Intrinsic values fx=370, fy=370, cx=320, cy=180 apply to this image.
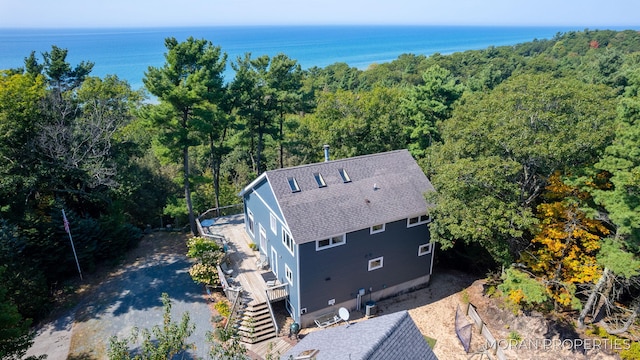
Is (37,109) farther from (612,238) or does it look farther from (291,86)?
(612,238)

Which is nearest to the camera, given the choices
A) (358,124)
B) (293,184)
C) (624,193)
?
(624,193)

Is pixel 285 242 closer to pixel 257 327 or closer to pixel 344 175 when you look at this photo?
pixel 257 327

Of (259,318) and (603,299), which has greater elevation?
(603,299)

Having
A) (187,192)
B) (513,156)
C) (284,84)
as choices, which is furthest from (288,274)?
(284,84)

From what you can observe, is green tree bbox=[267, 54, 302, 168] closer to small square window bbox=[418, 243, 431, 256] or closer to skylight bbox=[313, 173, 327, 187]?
skylight bbox=[313, 173, 327, 187]

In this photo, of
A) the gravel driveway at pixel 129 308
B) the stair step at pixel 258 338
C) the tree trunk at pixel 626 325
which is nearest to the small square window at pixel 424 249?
the tree trunk at pixel 626 325

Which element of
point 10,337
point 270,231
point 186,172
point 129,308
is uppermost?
point 186,172

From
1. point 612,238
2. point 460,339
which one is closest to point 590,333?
point 612,238
